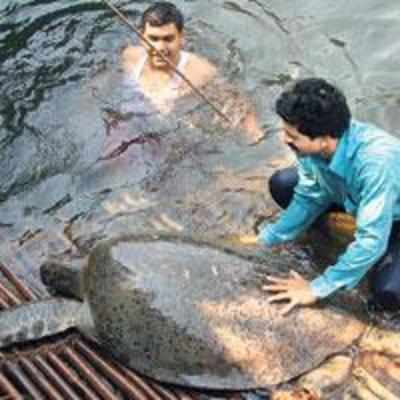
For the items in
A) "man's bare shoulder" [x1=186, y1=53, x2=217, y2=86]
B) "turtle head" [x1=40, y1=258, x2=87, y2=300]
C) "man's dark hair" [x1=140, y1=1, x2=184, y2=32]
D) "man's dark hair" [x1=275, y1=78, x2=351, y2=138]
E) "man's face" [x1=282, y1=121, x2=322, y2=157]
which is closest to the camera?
Answer: "man's dark hair" [x1=275, y1=78, x2=351, y2=138]

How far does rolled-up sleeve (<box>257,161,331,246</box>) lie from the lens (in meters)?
3.90

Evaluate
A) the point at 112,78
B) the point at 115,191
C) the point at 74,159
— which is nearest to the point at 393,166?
the point at 115,191

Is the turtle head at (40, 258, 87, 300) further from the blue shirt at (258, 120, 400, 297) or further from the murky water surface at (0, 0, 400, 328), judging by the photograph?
the blue shirt at (258, 120, 400, 297)

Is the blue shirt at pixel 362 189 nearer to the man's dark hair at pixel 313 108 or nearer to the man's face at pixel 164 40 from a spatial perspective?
the man's dark hair at pixel 313 108

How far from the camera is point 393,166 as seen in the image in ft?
11.2

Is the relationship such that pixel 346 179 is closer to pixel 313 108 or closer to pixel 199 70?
pixel 313 108

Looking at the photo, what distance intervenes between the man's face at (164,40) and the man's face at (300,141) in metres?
2.04

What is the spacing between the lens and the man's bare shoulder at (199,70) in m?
5.71

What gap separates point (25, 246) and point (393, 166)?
2.22 metres

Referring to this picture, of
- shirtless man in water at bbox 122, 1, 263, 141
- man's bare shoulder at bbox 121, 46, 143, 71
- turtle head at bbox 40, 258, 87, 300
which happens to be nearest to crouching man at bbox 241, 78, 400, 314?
turtle head at bbox 40, 258, 87, 300

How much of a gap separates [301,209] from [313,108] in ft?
2.85

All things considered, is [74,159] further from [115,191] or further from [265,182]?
[265,182]

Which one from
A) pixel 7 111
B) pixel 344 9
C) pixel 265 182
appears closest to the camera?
pixel 265 182

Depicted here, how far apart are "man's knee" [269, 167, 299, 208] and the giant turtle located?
75 cm
